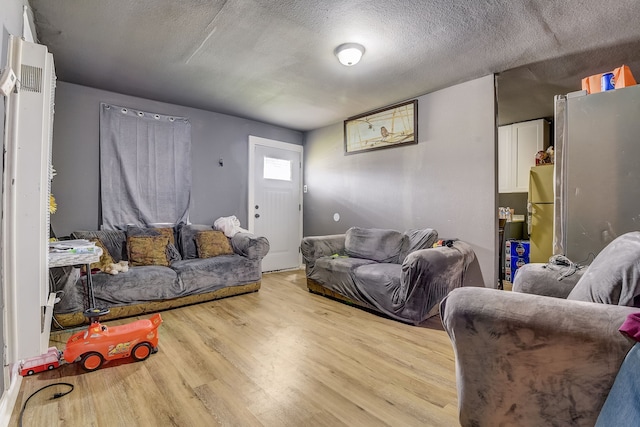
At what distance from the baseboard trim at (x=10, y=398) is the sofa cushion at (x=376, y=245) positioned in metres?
2.95

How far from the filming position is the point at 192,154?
4.07 m

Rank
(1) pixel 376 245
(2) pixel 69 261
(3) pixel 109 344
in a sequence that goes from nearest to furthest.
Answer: (3) pixel 109 344 < (2) pixel 69 261 < (1) pixel 376 245

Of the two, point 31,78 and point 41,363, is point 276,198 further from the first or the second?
point 31,78

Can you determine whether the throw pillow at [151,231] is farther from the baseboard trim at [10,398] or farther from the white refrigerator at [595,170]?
the white refrigerator at [595,170]

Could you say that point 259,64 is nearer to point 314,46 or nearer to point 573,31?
point 314,46

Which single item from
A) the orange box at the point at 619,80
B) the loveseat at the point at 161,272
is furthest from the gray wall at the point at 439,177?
the loveseat at the point at 161,272

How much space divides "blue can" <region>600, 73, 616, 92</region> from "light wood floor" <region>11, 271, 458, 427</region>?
7.53ft

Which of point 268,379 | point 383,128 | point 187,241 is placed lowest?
point 268,379

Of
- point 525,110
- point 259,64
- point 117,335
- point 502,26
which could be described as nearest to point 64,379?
point 117,335

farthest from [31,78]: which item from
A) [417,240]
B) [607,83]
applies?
[607,83]

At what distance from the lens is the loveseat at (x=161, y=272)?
8.32 feet

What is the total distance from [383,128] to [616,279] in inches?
124

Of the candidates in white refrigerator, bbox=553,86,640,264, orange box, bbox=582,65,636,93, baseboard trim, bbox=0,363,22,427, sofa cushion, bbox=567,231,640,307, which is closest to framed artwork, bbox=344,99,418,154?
white refrigerator, bbox=553,86,640,264

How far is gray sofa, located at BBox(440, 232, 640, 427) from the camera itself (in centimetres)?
95
